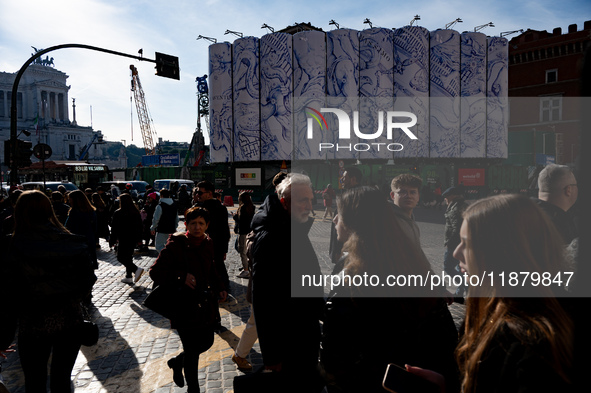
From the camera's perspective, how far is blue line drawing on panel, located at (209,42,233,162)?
1358 inches

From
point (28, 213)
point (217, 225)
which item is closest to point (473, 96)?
point (217, 225)

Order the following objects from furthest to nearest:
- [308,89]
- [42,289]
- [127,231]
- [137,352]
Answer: [308,89]
[127,231]
[137,352]
[42,289]

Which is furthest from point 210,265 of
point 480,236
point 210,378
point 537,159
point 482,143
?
point 537,159

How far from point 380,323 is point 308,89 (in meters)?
32.6

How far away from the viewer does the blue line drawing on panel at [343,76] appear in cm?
3297

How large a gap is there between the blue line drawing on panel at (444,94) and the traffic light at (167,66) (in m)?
26.9

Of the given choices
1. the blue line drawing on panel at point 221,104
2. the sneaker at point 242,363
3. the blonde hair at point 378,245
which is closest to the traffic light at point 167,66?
the sneaker at point 242,363

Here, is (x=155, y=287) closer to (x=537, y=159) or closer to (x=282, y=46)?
Answer: (x=282, y=46)

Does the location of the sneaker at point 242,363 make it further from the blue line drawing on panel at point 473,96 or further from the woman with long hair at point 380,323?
the blue line drawing on panel at point 473,96

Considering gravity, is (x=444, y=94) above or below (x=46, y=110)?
below

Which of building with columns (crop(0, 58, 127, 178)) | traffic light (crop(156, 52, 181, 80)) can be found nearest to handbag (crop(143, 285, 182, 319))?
traffic light (crop(156, 52, 181, 80))

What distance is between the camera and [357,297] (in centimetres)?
168

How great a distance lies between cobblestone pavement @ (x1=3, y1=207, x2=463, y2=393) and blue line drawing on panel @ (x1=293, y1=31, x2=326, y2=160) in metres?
26.6

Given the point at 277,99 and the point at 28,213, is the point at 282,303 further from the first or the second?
the point at 277,99
